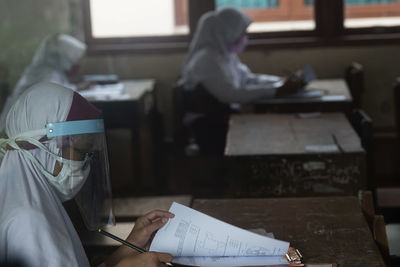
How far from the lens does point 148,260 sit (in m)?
1.68

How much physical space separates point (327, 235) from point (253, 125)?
6.38ft

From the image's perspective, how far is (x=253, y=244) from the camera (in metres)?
1.78

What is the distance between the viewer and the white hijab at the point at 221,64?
15.7 ft

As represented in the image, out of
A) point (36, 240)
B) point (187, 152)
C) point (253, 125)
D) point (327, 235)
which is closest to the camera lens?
point (36, 240)

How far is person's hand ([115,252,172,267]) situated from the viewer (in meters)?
1.68

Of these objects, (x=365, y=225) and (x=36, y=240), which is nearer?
(x=36, y=240)

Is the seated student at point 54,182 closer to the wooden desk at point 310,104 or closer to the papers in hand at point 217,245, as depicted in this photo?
the papers in hand at point 217,245

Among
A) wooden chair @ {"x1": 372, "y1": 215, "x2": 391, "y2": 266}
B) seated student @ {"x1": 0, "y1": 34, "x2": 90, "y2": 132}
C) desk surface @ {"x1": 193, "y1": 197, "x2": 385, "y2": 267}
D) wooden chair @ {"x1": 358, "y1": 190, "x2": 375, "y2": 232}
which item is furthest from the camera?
seated student @ {"x1": 0, "y1": 34, "x2": 90, "y2": 132}

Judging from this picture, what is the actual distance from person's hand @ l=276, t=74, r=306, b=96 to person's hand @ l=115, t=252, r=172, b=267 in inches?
124

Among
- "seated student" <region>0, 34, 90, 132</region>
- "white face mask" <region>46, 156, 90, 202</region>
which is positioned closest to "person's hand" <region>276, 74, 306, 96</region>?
"seated student" <region>0, 34, 90, 132</region>

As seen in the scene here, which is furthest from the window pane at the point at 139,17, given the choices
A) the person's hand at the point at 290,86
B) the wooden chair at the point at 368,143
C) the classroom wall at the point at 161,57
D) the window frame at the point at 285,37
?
the wooden chair at the point at 368,143

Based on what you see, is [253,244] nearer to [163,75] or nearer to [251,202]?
[251,202]

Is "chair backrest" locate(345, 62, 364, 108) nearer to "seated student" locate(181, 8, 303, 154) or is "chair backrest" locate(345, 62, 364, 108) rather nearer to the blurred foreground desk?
"seated student" locate(181, 8, 303, 154)

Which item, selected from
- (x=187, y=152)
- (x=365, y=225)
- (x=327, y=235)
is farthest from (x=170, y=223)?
(x=187, y=152)
